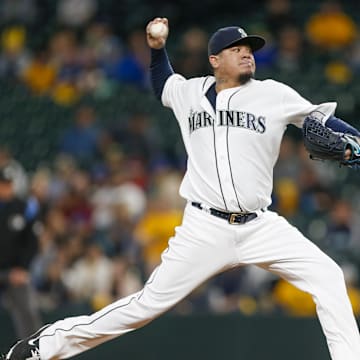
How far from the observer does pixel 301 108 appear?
19.6 ft

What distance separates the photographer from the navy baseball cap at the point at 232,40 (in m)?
6.06

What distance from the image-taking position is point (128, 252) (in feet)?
33.2

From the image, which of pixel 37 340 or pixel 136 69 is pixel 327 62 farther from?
pixel 37 340

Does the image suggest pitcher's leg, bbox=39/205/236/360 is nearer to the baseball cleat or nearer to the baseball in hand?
the baseball cleat

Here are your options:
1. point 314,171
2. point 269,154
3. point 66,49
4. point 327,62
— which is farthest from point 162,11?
point 269,154

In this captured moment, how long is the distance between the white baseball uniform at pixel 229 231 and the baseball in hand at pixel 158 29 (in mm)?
534

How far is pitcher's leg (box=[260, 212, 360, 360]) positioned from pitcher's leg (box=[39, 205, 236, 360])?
0.31 metres

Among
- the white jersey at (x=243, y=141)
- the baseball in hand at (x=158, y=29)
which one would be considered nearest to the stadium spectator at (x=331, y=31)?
the baseball in hand at (x=158, y=29)

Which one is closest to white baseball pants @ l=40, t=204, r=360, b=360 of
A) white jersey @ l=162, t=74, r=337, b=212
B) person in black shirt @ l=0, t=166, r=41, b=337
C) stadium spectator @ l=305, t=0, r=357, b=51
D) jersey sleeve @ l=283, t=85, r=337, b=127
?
white jersey @ l=162, t=74, r=337, b=212

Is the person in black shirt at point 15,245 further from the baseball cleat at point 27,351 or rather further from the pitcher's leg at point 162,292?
the pitcher's leg at point 162,292

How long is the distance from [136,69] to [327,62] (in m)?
2.36

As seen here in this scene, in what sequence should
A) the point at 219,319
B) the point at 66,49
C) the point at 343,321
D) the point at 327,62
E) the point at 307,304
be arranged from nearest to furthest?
1. the point at 343,321
2. the point at 219,319
3. the point at 307,304
4. the point at 327,62
5. the point at 66,49

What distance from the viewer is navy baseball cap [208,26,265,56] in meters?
6.06

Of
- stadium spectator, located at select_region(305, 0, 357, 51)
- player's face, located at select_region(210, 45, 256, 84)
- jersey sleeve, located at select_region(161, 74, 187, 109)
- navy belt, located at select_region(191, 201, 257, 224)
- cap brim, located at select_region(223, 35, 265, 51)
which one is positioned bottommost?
navy belt, located at select_region(191, 201, 257, 224)
